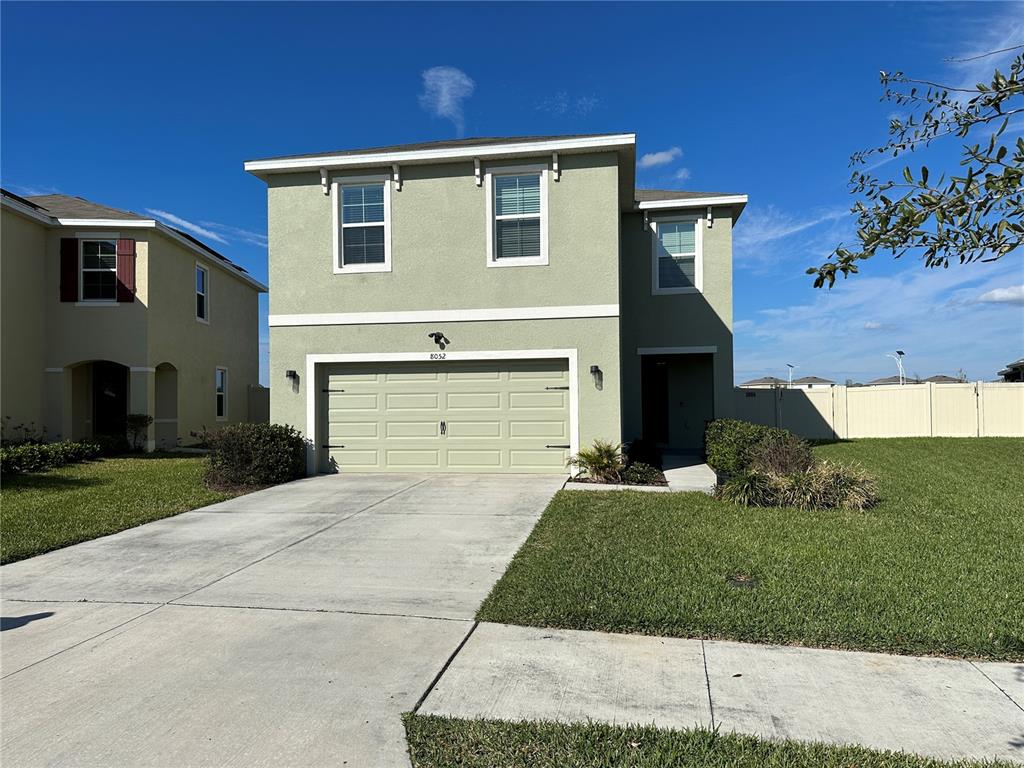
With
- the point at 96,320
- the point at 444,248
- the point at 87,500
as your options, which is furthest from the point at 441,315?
the point at 96,320

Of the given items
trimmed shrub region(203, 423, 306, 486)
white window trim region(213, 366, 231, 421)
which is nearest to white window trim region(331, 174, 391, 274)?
trimmed shrub region(203, 423, 306, 486)

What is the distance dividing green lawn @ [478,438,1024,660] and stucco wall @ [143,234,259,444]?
13.4m

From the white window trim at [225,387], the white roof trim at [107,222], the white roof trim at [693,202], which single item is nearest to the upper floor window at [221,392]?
the white window trim at [225,387]

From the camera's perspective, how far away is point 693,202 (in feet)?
48.1

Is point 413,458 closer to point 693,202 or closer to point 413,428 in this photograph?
point 413,428

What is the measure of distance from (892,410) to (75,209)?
24.3 metres

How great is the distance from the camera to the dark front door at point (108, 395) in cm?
1727

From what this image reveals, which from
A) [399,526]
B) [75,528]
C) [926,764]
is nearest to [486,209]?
[399,526]

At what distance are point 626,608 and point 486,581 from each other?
1362 mm

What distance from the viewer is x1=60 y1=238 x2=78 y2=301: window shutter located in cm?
1577

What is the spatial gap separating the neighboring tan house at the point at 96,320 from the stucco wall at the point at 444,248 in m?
6.27

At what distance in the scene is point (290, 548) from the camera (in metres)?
6.50

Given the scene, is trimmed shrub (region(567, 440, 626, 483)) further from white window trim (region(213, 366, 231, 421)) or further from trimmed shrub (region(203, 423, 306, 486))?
white window trim (region(213, 366, 231, 421))

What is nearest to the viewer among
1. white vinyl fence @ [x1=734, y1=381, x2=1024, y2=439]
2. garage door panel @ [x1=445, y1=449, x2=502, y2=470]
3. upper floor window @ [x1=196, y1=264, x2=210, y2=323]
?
garage door panel @ [x1=445, y1=449, x2=502, y2=470]
